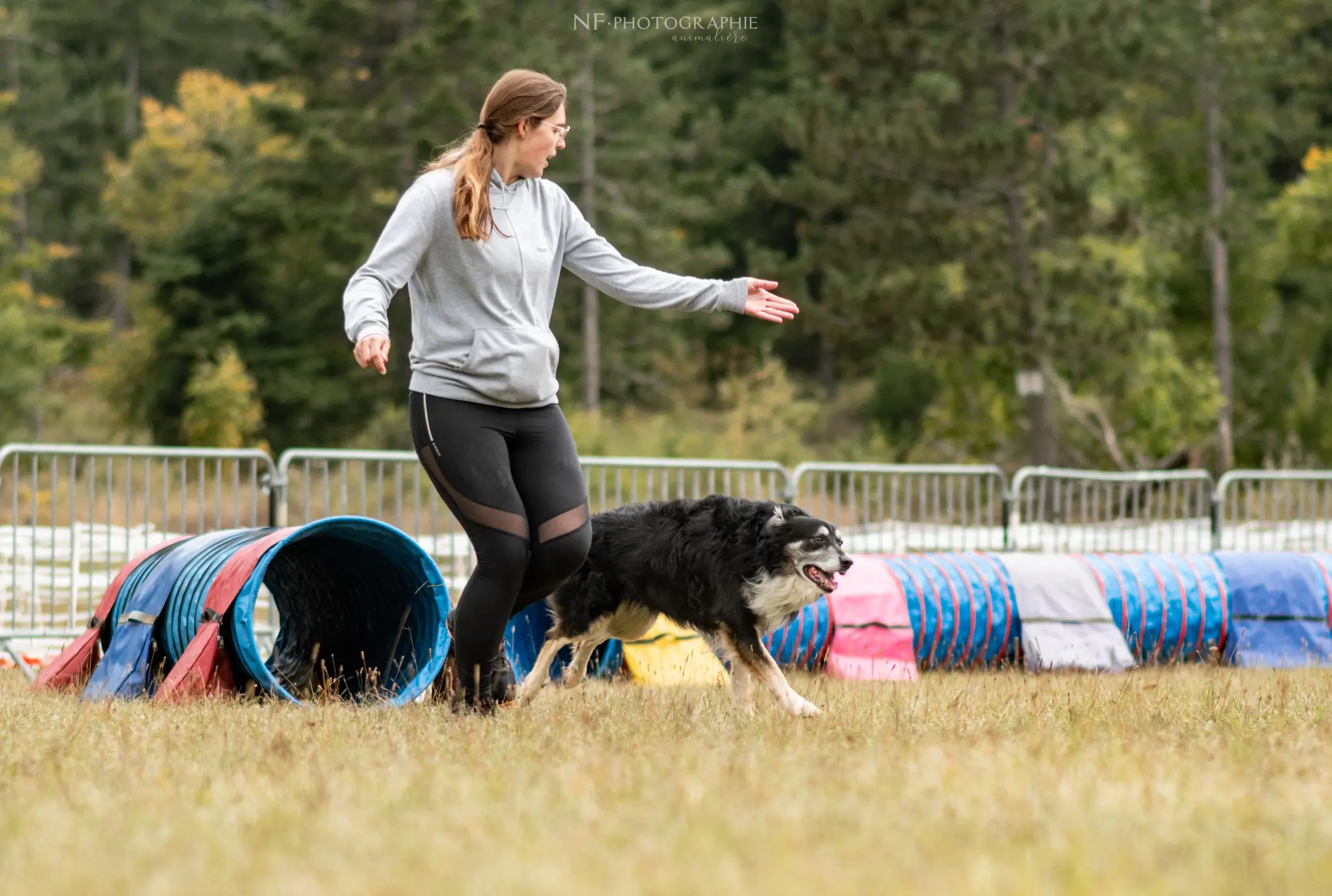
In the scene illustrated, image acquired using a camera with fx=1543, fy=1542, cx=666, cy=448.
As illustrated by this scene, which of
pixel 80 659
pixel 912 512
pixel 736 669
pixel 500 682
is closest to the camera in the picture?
pixel 500 682

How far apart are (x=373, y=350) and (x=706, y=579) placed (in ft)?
7.04

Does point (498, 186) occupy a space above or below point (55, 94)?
below

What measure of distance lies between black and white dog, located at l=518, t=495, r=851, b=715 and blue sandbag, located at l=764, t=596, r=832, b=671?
1813mm

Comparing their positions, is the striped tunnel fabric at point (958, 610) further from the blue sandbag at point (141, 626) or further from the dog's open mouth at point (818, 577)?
the blue sandbag at point (141, 626)

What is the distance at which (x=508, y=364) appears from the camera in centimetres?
484

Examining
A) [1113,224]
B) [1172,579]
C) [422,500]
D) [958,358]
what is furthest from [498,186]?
[958,358]

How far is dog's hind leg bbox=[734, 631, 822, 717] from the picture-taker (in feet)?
18.3

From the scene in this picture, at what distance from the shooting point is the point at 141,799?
3410 mm

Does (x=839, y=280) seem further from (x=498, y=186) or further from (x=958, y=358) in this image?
(x=498, y=186)

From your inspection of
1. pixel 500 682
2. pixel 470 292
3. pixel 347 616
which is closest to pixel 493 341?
pixel 470 292

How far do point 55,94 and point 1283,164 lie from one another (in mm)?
29784

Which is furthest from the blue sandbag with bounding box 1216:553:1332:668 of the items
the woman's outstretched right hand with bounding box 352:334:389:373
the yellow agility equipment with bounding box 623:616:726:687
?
the woman's outstretched right hand with bounding box 352:334:389:373

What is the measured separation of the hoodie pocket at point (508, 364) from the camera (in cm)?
483

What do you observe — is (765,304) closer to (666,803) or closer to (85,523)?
(666,803)
